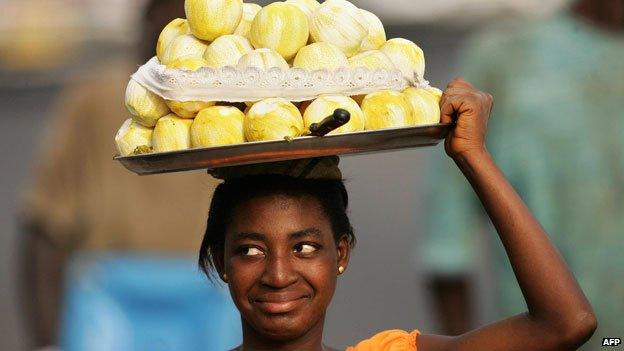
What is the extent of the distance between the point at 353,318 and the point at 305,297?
15.4 feet

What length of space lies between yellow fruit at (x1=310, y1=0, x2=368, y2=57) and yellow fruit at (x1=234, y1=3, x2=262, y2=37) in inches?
5.9

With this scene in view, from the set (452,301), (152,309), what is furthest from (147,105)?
(452,301)

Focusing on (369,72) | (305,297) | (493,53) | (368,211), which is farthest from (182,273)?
(368,211)

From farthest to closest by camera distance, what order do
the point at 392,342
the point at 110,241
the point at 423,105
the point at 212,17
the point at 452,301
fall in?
the point at 452,301 < the point at 110,241 < the point at 392,342 < the point at 212,17 < the point at 423,105

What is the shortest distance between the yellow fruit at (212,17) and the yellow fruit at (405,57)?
330 millimetres

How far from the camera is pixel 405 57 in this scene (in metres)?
3.62

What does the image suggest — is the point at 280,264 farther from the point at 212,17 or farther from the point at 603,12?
the point at 603,12

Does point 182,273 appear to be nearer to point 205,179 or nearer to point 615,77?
point 205,179

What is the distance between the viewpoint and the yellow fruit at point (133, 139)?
3543 mm

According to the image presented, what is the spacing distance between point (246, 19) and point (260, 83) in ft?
1.06

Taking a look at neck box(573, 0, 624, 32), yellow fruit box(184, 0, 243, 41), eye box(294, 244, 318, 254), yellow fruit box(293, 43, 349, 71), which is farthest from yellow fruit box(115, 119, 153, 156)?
A: neck box(573, 0, 624, 32)

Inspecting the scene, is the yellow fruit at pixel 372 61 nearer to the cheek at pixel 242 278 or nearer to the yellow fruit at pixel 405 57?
the yellow fruit at pixel 405 57

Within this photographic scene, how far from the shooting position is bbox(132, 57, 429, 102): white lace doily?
3.43 m

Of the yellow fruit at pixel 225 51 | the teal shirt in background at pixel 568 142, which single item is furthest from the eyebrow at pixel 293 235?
the teal shirt in background at pixel 568 142
